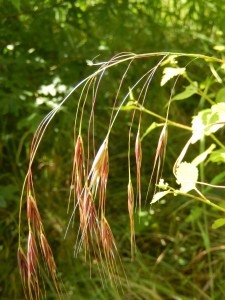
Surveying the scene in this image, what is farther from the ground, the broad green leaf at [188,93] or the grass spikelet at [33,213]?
the broad green leaf at [188,93]

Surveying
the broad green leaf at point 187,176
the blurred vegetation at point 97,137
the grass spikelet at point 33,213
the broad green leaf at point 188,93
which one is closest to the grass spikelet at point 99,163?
the grass spikelet at point 33,213

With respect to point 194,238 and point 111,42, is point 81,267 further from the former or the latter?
point 111,42

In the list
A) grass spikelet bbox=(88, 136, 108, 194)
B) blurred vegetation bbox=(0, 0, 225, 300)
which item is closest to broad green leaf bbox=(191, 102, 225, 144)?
grass spikelet bbox=(88, 136, 108, 194)

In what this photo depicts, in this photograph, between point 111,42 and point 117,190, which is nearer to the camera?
point 111,42

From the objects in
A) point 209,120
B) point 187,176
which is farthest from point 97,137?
point 187,176

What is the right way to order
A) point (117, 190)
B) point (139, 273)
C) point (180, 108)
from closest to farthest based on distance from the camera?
point (139, 273)
point (117, 190)
point (180, 108)

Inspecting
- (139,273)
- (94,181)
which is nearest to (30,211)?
(94,181)

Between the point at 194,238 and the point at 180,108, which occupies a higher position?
the point at 180,108

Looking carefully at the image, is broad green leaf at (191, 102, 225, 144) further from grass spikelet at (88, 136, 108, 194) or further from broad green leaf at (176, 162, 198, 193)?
grass spikelet at (88, 136, 108, 194)

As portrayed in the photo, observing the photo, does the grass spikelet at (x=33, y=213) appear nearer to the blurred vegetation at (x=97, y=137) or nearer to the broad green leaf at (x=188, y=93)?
the broad green leaf at (x=188, y=93)
